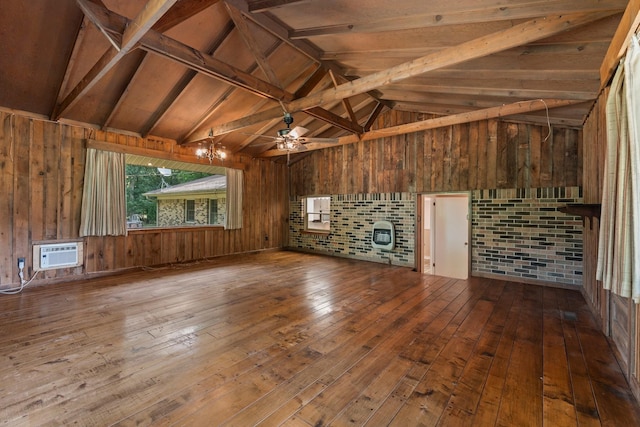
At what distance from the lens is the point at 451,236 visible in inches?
254

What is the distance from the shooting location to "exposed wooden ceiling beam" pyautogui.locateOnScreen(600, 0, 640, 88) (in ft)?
5.75

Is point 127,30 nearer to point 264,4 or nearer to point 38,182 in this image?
point 264,4

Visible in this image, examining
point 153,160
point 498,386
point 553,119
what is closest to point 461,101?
point 553,119

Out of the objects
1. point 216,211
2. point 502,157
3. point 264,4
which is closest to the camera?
point 264,4

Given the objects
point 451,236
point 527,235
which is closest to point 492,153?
point 527,235

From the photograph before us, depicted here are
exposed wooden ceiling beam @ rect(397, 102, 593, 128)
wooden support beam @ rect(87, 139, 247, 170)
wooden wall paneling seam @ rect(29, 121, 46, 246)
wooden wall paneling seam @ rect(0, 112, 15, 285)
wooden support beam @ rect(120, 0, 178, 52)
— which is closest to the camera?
wooden support beam @ rect(120, 0, 178, 52)

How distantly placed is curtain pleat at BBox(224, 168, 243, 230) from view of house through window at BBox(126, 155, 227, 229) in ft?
0.74

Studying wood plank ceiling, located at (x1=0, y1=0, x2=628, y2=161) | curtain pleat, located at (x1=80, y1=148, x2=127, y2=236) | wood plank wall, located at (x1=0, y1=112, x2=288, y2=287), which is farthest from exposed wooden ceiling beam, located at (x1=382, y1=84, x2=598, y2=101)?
curtain pleat, located at (x1=80, y1=148, x2=127, y2=236)

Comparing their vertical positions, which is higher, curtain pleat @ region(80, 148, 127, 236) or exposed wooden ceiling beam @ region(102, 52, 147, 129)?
exposed wooden ceiling beam @ region(102, 52, 147, 129)

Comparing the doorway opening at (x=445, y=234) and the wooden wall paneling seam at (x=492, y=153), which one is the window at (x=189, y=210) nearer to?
the doorway opening at (x=445, y=234)

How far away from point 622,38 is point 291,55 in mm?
3711

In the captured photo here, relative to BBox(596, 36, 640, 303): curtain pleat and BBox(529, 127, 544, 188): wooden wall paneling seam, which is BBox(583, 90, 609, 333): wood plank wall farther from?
BBox(596, 36, 640, 303): curtain pleat

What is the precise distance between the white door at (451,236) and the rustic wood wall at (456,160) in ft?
3.34

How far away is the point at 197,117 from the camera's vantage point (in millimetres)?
5320
